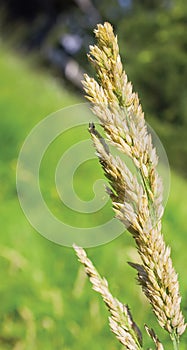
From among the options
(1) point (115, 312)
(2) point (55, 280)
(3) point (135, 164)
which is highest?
(2) point (55, 280)

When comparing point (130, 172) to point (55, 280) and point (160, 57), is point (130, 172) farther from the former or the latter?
point (160, 57)

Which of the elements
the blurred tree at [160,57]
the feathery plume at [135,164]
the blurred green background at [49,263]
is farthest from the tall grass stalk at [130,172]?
the blurred tree at [160,57]

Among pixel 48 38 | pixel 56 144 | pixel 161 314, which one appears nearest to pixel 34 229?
pixel 56 144

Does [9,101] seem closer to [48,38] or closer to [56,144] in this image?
[56,144]

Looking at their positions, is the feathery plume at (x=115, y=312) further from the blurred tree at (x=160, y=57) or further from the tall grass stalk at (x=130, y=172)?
the blurred tree at (x=160, y=57)

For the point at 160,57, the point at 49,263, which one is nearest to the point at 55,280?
the point at 49,263

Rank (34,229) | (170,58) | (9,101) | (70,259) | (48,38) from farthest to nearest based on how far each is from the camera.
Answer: (48,38), (170,58), (9,101), (34,229), (70,259)
